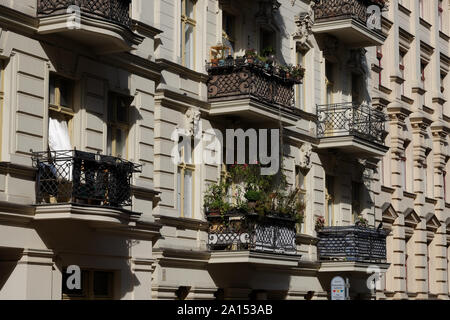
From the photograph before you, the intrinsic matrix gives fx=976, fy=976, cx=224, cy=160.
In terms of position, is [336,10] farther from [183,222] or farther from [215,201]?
[183,222]

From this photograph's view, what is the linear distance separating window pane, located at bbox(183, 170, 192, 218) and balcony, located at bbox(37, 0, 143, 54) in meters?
4.65

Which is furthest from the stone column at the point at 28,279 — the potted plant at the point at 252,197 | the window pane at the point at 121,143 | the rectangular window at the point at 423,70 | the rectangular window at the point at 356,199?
the rectangular window at the point at 423,70

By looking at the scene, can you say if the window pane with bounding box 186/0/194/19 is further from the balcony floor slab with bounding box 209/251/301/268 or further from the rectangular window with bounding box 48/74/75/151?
the balcony floor slab with bounding box 209/251/301/268

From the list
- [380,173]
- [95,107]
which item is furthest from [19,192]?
[380,173]

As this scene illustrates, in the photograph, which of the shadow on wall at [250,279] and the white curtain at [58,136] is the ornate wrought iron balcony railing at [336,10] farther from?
the white curtain at [58,136]

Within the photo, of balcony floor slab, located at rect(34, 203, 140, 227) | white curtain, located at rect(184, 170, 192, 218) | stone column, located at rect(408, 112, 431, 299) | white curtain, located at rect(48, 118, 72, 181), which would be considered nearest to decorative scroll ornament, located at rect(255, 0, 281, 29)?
white curtain, located at rect(184, 170, 192, 218)

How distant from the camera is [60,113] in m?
18.3

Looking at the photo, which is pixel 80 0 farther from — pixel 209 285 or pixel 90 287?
pixel 209 285

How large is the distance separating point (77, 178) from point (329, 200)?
14.0 m

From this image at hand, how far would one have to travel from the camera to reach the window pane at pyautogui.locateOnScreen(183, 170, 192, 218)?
2272 cm

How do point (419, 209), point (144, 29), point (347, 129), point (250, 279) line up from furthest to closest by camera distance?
point (419, 209), point (347, 129), point (250, 279), point (144, 29)

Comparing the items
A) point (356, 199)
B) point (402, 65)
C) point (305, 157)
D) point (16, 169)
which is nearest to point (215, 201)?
point (305, 157)

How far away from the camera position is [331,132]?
94.6 ft
